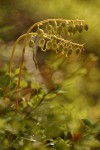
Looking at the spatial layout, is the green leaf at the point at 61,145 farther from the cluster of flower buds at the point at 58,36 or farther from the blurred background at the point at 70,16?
the blurred background at the point at 70,16

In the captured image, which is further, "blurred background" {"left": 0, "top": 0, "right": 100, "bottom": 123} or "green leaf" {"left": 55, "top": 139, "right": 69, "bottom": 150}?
"blurred background" {"left": 0, "top": 0, "right": 100, "bottom": 123}

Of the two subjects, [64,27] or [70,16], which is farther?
[70,16]

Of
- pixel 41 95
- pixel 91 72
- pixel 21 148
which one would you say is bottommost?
pixel 21 148

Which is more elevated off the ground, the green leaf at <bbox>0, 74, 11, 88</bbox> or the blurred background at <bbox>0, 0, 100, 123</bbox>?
the blurred background at <bbox>0, 0, 100, 123</bbox>

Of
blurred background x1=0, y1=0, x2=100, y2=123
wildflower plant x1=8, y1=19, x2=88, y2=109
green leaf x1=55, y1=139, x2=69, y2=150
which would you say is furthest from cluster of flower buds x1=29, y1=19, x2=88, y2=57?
blurred background x1=0, y1=0, x2=100, y2=123

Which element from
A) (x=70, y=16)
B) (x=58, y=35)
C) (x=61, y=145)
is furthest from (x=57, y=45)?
(x=70, y=16)

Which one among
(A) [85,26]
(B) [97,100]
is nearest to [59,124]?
(A) [85,26]

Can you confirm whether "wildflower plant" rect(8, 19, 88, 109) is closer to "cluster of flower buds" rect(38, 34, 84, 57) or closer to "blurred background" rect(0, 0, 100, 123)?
"cluster of flower buds" rect(38, 34, 84, 57)

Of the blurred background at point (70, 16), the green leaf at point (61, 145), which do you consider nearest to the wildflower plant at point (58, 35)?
the green leaf at point (61, 145)

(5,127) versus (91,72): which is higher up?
(91,72)

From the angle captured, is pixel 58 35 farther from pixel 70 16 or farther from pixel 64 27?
pixel 70 16

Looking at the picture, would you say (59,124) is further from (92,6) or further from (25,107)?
(92,6)
